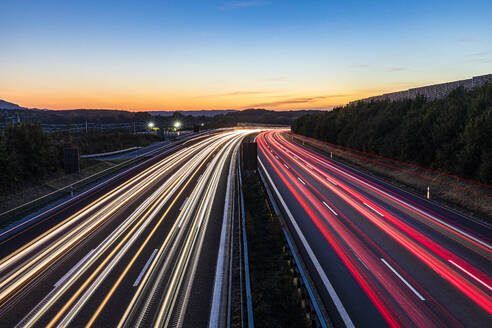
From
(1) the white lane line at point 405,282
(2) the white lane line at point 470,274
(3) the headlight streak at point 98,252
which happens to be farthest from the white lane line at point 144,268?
(2) the white lane line at point 470,274

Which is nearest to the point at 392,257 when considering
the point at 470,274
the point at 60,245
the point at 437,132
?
the point at 470,274

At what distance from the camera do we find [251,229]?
17000 mm

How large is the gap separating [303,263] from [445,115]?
2314 centimetres

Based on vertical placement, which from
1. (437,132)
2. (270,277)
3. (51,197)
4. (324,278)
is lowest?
(270,277)

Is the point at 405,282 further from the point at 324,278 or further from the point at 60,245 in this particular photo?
the point at 60,245

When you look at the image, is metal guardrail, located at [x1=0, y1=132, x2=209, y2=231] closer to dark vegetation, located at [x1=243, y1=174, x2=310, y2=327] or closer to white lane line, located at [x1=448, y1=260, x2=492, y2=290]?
dark vegetation, located at [x1=243, y1=174, x2=310, y2=327]

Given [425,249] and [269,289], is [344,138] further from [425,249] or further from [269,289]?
[269,289]

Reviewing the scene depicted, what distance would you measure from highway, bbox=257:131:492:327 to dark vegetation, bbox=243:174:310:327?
1.05m

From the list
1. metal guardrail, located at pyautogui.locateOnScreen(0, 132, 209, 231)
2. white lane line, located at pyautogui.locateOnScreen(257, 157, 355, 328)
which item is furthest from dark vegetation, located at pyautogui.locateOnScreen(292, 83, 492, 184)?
metal guardrail, located at pyautogui.locateOnScreen(0, 132, 209, 231)

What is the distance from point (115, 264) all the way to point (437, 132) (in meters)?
28.0

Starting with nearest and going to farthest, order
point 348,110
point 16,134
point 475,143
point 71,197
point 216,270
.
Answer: point 216,270 → point 475,143 → point 71,197 → point 16,134 → point 348,110

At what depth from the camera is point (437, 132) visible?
2648 centimetres

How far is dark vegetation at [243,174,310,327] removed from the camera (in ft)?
31.3

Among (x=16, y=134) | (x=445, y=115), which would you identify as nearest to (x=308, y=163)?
(x=445, y=115)
